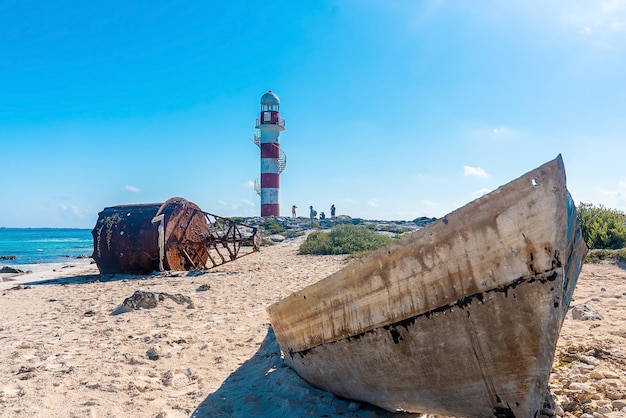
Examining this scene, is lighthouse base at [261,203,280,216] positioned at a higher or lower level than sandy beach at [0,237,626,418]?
higher

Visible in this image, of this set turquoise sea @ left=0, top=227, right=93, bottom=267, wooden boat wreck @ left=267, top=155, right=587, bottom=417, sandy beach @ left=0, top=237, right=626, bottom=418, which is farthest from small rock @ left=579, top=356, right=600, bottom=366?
turquoise sea @ left=0, top=227, right=93, bottom=267

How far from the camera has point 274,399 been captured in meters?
3.21

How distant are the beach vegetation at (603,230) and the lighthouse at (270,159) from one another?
26.8m

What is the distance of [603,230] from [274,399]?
11.9m

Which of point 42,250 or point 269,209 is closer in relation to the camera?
point 42,250

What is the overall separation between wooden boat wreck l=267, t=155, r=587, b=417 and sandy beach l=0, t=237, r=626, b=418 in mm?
616

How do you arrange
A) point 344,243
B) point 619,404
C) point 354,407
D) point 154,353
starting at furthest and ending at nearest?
point 344,243 → point 154,353 → point 354,407 → point 619,404

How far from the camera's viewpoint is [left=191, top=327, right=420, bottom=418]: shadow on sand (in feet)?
9.61

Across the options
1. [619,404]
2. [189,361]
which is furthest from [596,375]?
[189,361]

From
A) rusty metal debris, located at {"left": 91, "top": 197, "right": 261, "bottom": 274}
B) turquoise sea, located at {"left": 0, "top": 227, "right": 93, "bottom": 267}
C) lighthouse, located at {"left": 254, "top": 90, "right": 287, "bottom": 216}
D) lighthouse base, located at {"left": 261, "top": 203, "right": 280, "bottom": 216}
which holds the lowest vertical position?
turquoise sea, located at {"left": 0, "top": 227, "right": 93, "bottom": 267}

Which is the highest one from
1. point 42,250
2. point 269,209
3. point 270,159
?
point 270,159

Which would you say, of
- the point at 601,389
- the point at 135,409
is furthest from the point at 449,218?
the point at 135,409

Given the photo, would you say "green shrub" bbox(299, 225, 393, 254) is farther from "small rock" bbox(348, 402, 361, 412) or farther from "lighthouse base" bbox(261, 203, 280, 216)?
"lighthouse base" bbox(261, 203, 280, 216)

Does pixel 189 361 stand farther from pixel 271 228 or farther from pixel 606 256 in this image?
pixel 271 228
